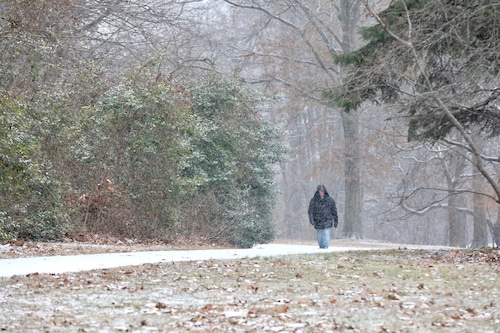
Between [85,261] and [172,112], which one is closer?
[85,261]

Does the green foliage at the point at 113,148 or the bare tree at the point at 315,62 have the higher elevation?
the bare tree at the point at 315,62

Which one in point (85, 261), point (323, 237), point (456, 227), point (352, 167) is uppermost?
point (352, 167)

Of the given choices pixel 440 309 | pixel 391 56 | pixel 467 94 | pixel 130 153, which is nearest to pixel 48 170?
pixel 130 153

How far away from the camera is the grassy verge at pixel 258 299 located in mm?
8117

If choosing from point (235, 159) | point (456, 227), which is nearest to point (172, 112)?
point (235, 159)

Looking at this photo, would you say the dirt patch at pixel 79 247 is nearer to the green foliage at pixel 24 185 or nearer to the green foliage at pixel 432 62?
the green foliage at pixel 24 185

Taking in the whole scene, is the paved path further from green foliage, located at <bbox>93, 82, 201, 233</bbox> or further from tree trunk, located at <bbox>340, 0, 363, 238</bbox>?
tree trunk, located at <bbox>340, 0, 363, 238</bbox>

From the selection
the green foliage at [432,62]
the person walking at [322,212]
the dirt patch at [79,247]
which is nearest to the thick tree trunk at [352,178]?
the dirt patch at [79,247]

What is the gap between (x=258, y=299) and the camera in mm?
10062

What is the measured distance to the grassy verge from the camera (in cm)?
812

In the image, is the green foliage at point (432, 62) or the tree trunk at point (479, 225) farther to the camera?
the tree trunk at point (479, 225)

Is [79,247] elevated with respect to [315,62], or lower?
lower

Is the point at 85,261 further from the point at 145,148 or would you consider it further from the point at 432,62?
the point at 145,148

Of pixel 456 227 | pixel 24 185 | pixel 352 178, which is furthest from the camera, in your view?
pixel 456 227
